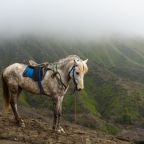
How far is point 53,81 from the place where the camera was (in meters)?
16.6

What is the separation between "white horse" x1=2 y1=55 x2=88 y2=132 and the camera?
1597cm

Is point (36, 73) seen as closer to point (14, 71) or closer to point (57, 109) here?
point (14, 71)

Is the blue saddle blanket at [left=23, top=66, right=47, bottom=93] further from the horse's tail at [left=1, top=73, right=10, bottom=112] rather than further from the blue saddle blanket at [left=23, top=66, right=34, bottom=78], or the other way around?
the horse's tail at [left=1, top=73, right=10, bottom=112]

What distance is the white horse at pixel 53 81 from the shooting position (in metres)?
16.0

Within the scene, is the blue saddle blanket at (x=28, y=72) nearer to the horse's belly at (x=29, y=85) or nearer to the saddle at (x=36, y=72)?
the saddle at (x=36, y=72)

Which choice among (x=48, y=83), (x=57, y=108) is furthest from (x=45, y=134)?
(x=48, y=83)

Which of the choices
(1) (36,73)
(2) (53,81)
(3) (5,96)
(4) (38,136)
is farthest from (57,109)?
(3) (5,96)

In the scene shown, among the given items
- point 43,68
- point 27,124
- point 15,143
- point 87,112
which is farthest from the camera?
point 87,112

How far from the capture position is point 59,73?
16.8 metres

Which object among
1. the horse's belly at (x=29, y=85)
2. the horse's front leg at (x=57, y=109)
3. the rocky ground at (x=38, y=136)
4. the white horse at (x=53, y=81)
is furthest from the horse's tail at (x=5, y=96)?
the horse's front leg at (x=57, y=109)

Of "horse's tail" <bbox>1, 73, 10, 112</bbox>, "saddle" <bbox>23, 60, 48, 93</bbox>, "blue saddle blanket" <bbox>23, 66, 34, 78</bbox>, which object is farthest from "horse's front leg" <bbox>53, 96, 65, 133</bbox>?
"horse's tail" <bbox>1, 73, 10, 112</bbox>

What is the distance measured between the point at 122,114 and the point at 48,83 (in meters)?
183

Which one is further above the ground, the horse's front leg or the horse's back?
the horse's back

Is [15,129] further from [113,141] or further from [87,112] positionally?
[87,112]
